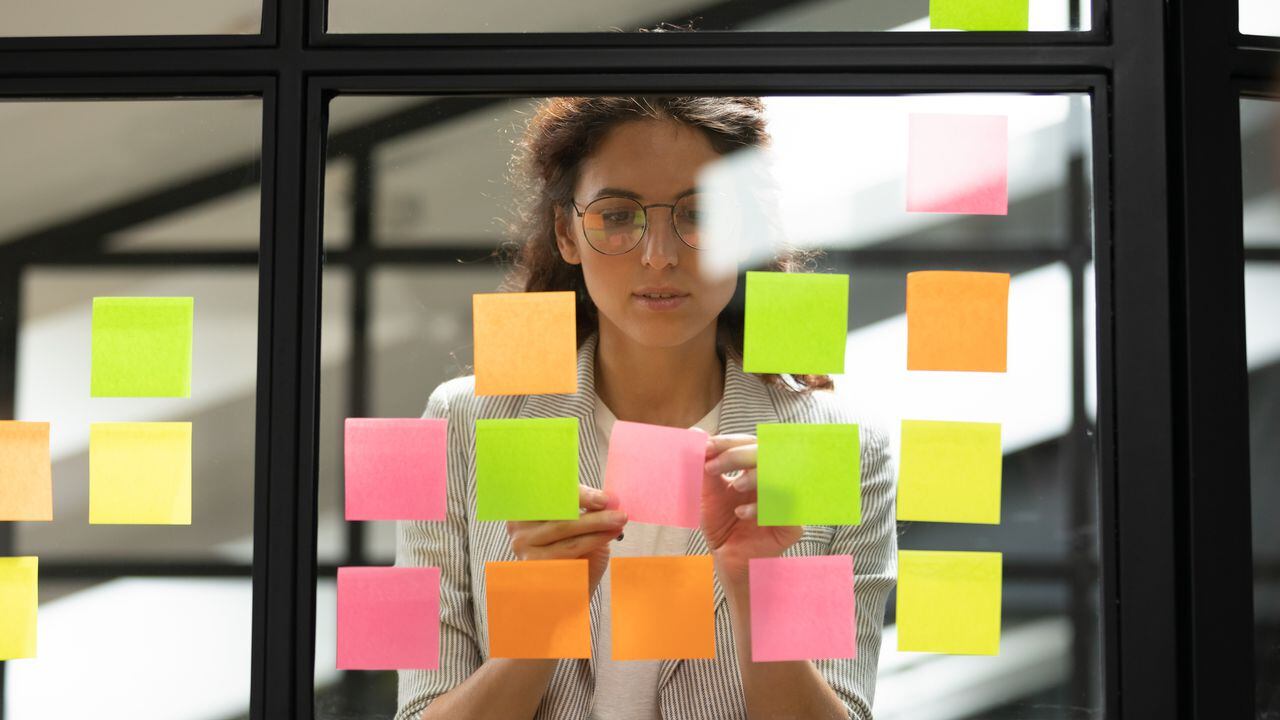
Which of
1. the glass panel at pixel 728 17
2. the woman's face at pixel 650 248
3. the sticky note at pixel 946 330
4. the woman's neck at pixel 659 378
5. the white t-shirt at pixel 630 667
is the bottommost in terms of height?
the white t-shirt at pixel 630 667

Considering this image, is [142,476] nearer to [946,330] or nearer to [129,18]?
[129,18]

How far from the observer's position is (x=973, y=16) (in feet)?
4.03

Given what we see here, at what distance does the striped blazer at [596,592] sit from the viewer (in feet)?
3.98

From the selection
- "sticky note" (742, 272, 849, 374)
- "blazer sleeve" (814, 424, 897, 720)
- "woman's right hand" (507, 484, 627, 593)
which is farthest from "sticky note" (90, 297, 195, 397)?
"blazer sleeve" (814, 424, 897, 720)

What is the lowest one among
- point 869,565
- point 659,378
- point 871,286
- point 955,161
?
point 869,565

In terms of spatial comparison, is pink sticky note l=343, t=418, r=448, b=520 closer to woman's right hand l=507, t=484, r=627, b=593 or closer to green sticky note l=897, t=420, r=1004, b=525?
woman's right hand l=507, t=484, r=627, b=593

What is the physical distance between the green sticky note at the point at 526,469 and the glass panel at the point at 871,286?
0.10 m

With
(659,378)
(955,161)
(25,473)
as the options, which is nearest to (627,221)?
(659,378)

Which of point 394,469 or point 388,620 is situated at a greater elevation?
point 394,469

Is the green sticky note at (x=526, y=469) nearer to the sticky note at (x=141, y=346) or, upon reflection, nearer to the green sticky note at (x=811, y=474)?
the green sticky note at (x=811, y=474)

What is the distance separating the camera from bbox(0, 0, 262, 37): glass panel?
4.13 feet

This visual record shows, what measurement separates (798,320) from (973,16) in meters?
0.44

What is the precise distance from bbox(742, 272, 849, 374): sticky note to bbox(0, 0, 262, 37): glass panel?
729 mm

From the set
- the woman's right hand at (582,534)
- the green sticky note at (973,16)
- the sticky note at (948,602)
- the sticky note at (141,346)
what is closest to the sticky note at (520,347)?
the woman's right hand at (582,534)
